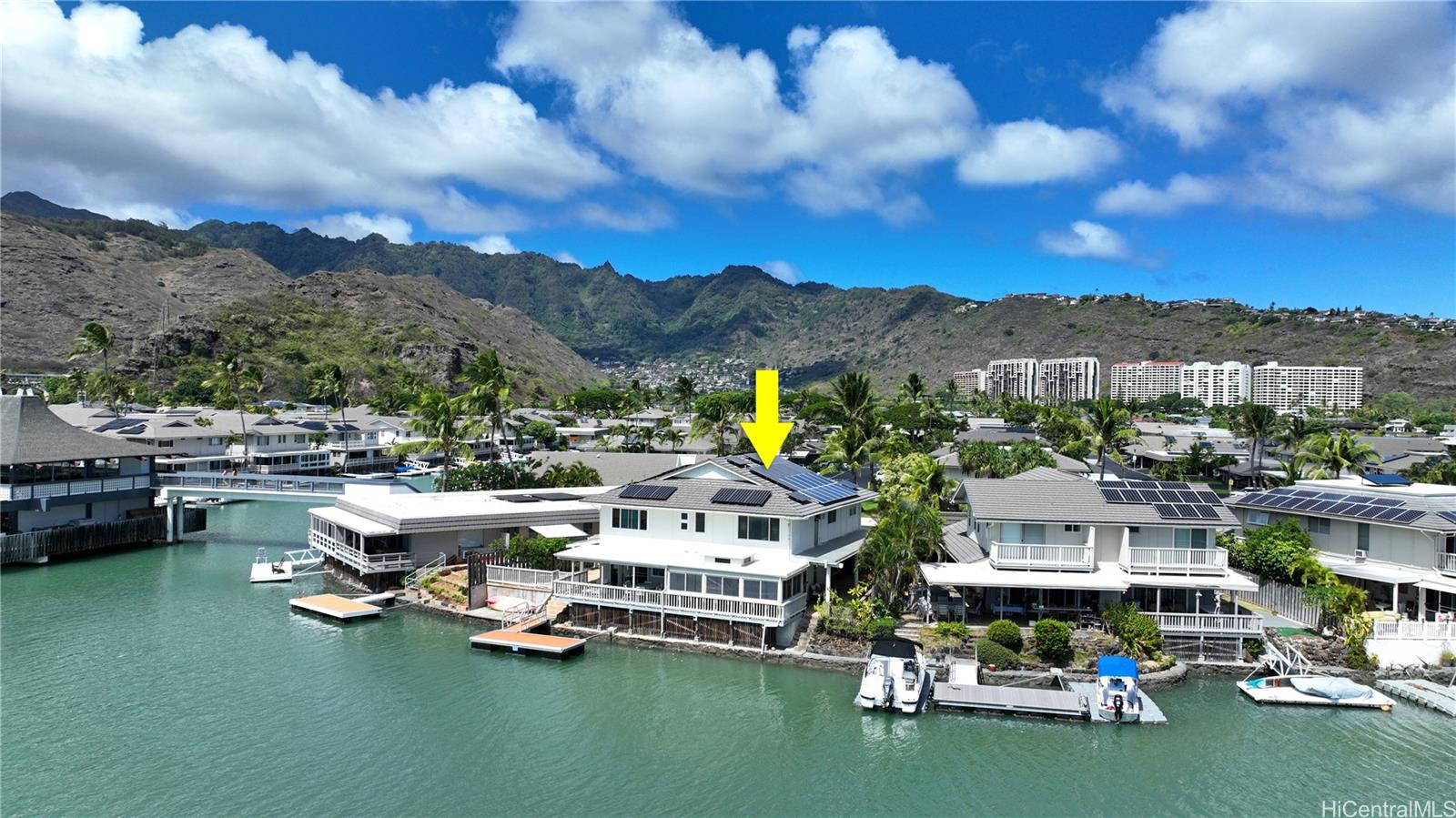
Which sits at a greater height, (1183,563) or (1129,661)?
(1183,563)

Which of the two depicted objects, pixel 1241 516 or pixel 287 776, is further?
pixel 1241 516

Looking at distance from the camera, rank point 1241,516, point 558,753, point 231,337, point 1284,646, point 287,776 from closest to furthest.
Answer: point 287,776, point 558,753, point 1284,646, point 1241,516, point 231,337

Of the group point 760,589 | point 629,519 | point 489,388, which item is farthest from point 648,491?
point 489,388

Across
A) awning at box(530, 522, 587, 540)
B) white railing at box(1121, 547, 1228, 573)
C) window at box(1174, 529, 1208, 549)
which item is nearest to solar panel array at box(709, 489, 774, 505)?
awning at box(530, 522, 587, 540)

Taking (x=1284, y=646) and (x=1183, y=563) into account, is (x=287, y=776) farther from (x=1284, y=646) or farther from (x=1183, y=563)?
(x=1284, y=646)

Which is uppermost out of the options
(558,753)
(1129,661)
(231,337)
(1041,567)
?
(231,337)

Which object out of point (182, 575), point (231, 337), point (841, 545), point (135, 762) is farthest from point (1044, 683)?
point (231, 337)

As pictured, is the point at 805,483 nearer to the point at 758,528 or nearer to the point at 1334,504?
the point at 758,528
